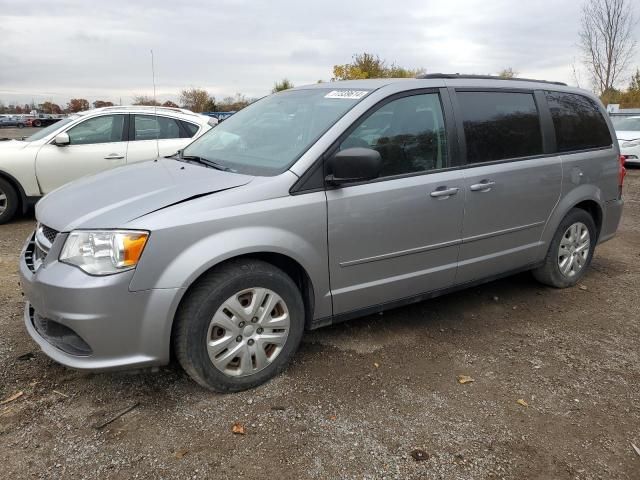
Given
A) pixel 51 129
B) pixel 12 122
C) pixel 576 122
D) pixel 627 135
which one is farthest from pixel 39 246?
pixel 12 122

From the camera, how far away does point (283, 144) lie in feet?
11.0

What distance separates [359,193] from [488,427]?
147 centimetres

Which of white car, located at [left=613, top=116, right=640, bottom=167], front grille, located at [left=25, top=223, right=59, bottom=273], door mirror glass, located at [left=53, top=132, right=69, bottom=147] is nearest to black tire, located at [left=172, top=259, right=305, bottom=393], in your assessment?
front grille, located at [left=25, top=223, right=59, bottom=273]

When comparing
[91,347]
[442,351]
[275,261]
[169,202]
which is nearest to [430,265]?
[442,351]

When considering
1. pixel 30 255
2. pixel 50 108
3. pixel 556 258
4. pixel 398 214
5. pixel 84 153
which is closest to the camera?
pixel 30 255

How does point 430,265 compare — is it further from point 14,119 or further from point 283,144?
point 14,119

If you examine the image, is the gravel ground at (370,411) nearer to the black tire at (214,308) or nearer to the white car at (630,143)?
the black tire at (214,308)

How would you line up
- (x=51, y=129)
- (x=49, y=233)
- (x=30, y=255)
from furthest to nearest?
1. (x=51, y=129)
2. (x=30, y=255)
3. (x=49, y=233)

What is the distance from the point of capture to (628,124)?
47.9 ft

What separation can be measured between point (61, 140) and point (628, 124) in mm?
14178

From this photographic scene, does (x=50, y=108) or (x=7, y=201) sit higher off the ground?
(x=50, y=108)

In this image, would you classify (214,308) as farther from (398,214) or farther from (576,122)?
(576,122)

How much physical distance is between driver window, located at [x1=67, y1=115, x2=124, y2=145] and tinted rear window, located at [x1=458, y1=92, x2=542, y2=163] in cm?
538

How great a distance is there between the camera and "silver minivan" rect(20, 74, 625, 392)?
8.67ft
